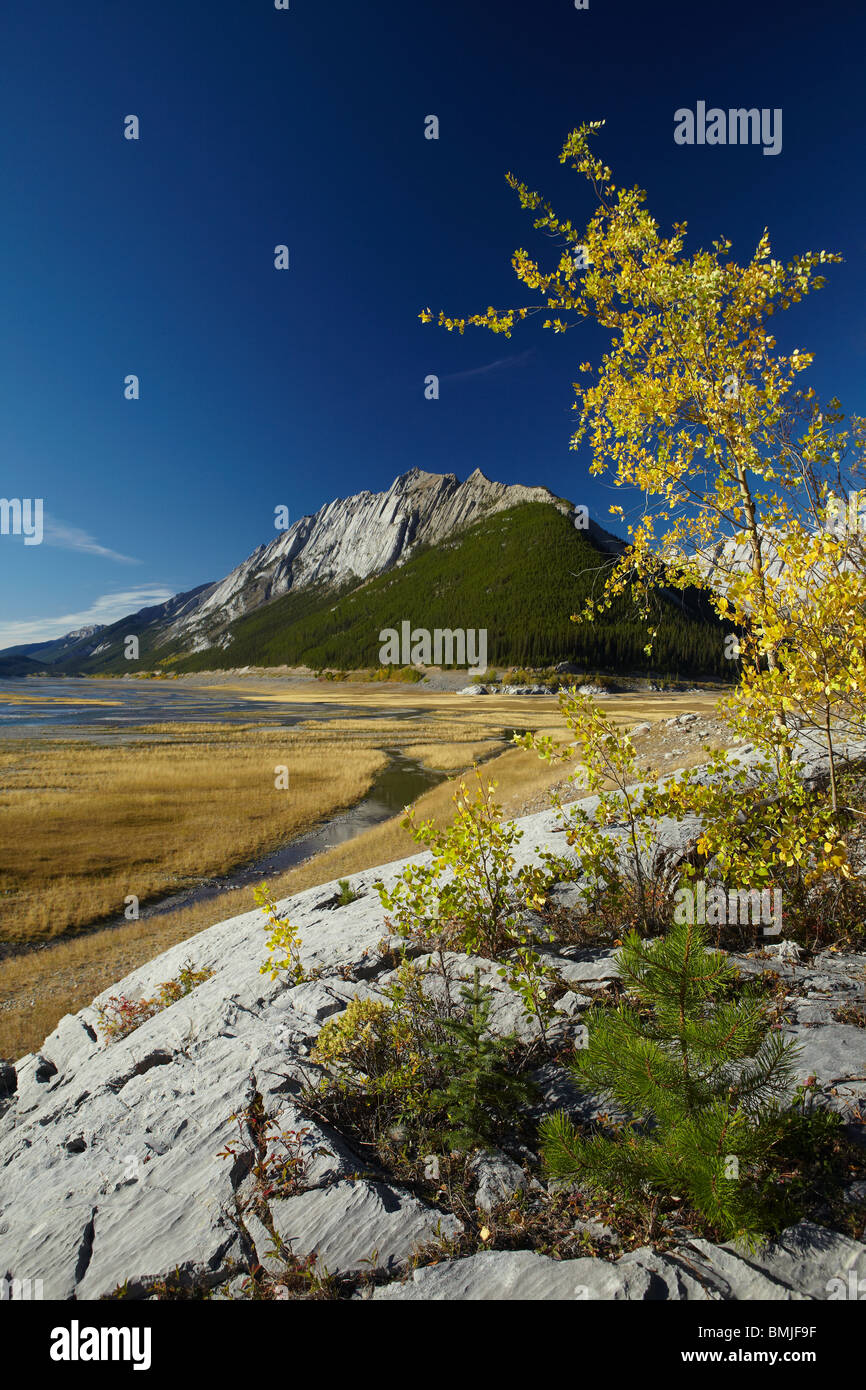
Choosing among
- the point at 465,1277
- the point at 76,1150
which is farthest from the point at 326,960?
the point at 465,1277

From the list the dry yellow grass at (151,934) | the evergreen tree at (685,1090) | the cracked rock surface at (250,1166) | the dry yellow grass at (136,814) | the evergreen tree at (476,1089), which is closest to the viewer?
the evergreen tree at (685,1090)

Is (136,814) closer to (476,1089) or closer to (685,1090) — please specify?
(476,1089)

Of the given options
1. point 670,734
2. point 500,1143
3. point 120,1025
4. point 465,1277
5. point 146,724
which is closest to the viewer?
point 465,1277

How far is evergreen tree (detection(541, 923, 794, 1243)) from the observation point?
2822mm

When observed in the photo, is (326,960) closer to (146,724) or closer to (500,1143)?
(500,1143)

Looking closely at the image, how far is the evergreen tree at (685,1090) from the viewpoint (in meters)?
2.82

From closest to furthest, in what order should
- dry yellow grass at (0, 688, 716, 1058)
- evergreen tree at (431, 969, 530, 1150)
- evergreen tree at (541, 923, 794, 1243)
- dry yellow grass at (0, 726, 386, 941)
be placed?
evergreen tree at (541, 923, 794, 1243) → evergreen tree at (431, 969, 530, 1150) → dry yellow grass at (0, 688, 716, 1058) → dry yellow grass at (0, 726, 386, 941)

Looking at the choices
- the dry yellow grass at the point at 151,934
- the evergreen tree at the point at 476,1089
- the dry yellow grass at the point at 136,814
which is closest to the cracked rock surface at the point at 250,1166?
the evergreen tree at the point at 476,1089

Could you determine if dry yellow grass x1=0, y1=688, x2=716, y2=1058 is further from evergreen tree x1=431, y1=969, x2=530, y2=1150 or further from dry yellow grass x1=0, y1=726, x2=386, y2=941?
evergreen tree x1=431, y1=969, x2=530, y2=1150

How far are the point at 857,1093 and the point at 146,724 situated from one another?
80.3 meters

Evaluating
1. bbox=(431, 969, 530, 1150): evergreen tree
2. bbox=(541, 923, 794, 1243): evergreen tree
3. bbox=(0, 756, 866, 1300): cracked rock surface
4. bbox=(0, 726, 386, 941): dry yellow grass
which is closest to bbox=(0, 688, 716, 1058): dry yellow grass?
bbox=(0, 726, 386, 941): dry yellow grass

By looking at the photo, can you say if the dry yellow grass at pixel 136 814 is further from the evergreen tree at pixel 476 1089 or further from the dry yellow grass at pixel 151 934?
the evergreen tree at pixel 476 1089

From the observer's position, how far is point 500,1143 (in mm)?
4137

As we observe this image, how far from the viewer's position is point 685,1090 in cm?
310
